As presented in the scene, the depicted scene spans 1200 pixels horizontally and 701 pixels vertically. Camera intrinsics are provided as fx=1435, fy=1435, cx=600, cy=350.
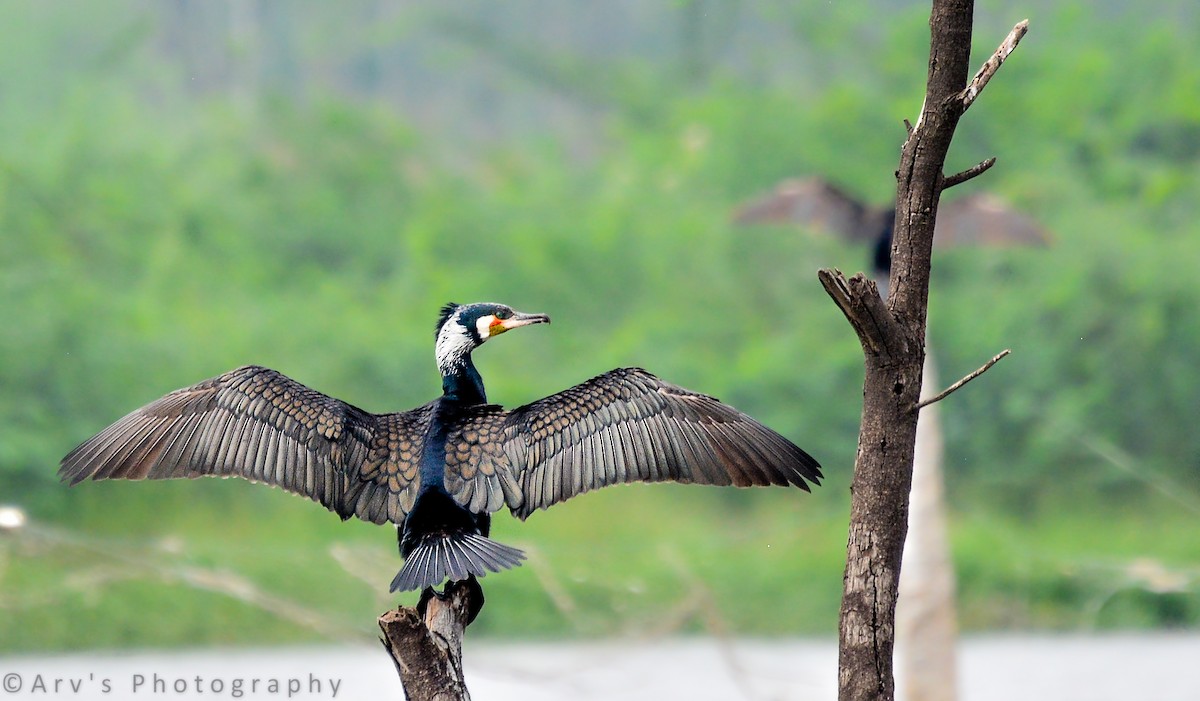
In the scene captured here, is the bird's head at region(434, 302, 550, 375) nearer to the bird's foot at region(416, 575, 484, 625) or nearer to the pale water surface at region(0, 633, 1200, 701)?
the bird's foot at region(416, 575, 484, 625)

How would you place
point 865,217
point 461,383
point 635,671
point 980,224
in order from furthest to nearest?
point 635,671 < point 980,224 < point 865,217 < point 461,383

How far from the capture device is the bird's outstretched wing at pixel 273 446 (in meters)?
3.61

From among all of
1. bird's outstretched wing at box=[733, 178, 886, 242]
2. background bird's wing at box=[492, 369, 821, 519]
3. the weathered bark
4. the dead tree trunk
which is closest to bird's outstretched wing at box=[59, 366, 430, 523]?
background bird's wing at box=[492, 369, 821, 519]

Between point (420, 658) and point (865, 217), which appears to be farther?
point (865, 217)

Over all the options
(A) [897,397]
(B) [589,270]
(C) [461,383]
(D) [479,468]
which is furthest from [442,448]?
(B) [589,270]

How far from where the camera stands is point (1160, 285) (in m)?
10.5

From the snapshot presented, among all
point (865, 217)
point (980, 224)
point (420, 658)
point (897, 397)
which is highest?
point (980, 224)

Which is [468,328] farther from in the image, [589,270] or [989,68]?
[589,270]

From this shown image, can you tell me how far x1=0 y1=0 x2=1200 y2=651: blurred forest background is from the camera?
31.7ft

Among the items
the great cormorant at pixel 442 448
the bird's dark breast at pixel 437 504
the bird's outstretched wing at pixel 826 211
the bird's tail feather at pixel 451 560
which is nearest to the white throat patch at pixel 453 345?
the great cormorant at pixel 442 448

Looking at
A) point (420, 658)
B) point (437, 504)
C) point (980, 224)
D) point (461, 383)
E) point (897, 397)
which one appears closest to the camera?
point (897, 397)

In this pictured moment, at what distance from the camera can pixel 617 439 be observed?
11.6 feet

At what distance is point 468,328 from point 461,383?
0.15 metres

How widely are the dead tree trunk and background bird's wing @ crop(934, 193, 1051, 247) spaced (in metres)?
4.71
